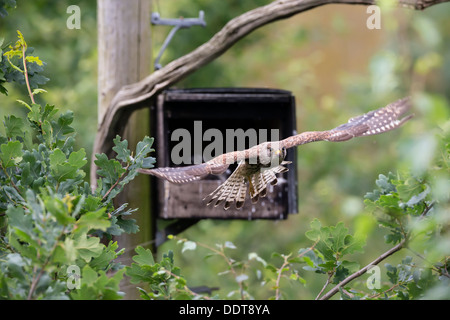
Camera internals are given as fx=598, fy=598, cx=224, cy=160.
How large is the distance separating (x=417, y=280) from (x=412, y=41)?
5877 millimetres

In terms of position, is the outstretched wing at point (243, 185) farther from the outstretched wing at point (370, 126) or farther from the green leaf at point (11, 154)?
the green leaf at point (11, 154)

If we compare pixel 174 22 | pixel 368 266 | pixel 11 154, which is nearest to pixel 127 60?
pixel 174 22

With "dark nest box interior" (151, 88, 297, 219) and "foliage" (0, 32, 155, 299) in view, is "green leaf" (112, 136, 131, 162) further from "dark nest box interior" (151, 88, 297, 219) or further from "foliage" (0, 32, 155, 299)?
"dark nest box interior" (151, 88, 297, 219)

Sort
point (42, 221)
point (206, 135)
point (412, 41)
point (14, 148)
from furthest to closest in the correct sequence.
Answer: point (412, 41)
point (206, 135)
point (14, 148)
point (42, 221)

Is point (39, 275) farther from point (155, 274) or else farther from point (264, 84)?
point (264, 84)

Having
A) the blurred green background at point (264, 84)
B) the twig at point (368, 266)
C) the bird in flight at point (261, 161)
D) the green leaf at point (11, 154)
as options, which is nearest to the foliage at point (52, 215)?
the green leaf at point (11, 154)

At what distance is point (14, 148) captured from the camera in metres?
1.74

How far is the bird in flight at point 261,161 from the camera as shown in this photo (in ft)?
7.54

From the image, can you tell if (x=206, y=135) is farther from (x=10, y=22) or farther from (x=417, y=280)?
(x=10, y=22)

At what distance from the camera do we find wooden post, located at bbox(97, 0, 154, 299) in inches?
116

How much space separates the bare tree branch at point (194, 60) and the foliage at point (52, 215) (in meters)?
0.73

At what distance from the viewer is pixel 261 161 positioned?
2.71 m

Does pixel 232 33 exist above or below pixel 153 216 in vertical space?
above
